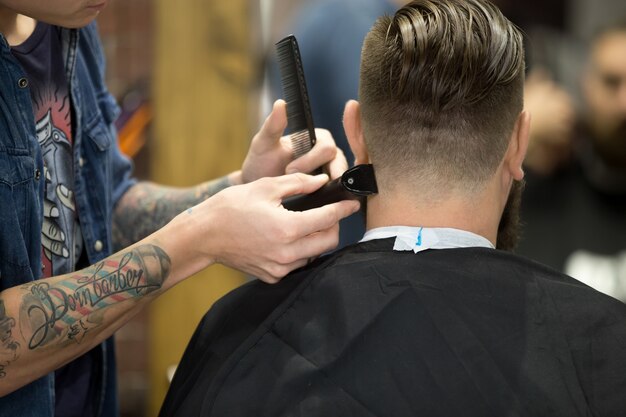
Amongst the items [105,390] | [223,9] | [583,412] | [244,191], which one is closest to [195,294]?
[223,9]

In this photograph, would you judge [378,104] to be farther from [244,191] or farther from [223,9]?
[223,9]

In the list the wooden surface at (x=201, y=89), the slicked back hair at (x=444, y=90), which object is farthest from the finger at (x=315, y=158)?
the wooden surface at (x=201, y=89)

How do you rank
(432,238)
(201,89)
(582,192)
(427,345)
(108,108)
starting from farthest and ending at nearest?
(582,192) < (201,89) < (108,108) < (432,238) < (427,345)

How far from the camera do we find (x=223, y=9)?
122 inches

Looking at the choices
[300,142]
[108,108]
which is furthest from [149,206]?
[300,142]

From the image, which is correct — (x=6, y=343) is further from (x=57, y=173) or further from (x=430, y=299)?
(x=430, y=299)

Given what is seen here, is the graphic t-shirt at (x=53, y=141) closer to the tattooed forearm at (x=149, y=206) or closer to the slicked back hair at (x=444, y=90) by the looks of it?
the tattooed forearm at (x=149, y=206)

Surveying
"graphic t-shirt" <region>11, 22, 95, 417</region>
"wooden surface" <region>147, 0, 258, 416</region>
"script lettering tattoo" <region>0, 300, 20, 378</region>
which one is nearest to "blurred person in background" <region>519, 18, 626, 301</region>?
"wooden surface" <region>147, 0, 258, 416</region>

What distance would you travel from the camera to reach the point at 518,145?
161 centimetres

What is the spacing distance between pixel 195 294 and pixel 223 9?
3.17 feet

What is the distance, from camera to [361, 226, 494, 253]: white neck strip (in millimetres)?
1542

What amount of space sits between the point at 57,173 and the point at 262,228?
1.56 ft

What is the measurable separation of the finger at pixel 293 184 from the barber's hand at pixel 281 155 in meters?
0.09

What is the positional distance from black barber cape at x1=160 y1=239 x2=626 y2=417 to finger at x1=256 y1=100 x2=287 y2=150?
29 cm
